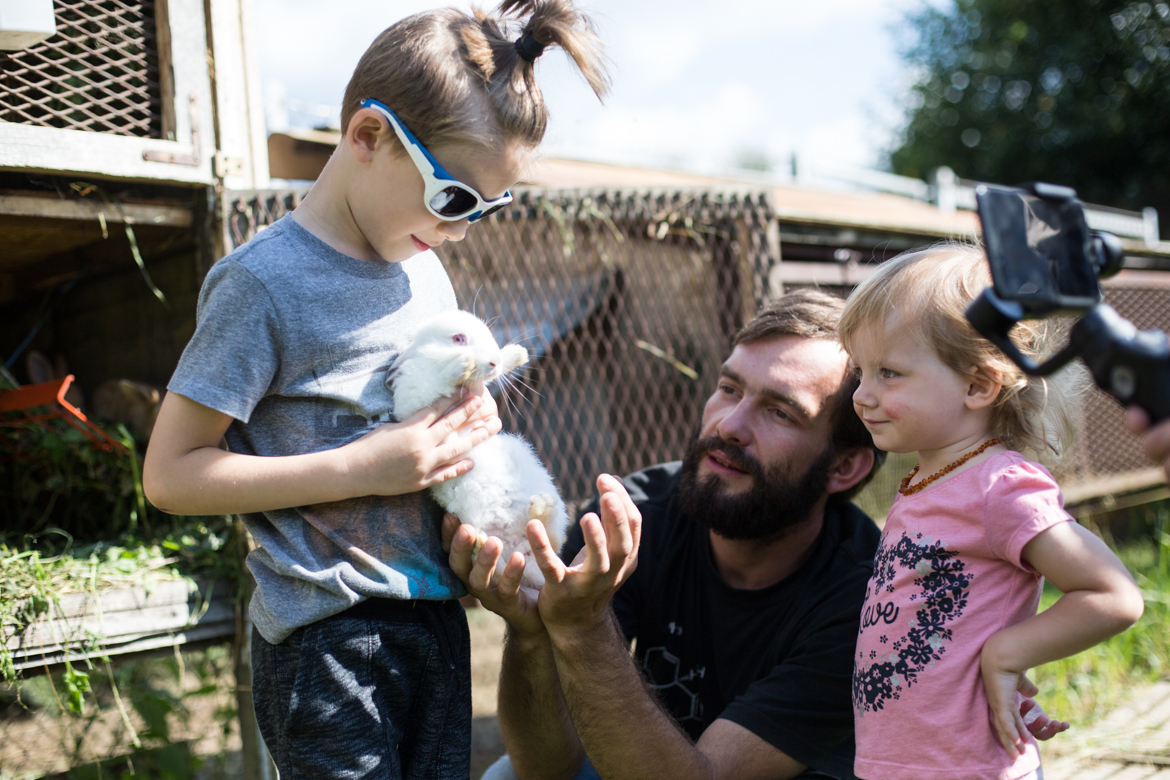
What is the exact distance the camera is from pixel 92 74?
229 cm

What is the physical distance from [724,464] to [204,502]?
1.36m

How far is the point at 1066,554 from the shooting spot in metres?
1.36

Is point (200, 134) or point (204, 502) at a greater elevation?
point (200, 134)

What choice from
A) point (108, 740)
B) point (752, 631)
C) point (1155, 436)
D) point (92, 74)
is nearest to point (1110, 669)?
point (752, 631)

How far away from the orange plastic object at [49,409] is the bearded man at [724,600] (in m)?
1.37

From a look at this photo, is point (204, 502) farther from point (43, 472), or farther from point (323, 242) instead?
point (43, 472)

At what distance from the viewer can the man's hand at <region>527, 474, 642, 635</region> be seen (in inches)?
60.7

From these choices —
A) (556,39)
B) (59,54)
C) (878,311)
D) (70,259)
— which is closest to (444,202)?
(556,39)

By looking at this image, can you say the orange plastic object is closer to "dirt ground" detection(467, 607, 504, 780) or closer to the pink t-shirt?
"dirt ground" detection(467, 607, 504, 780)

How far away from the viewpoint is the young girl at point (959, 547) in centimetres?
139

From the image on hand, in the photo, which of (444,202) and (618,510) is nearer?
(444,202)

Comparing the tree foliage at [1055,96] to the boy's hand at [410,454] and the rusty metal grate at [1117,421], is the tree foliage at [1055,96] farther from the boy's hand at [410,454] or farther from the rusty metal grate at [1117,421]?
the boy's hand at [410,454]

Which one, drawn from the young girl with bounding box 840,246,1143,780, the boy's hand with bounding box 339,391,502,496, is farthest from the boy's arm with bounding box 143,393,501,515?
A: the young girl with bounding box 840,246,1143,780

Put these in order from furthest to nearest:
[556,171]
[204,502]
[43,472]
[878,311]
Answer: [556,171] < [43,472] < [878,311] < [204,502]
